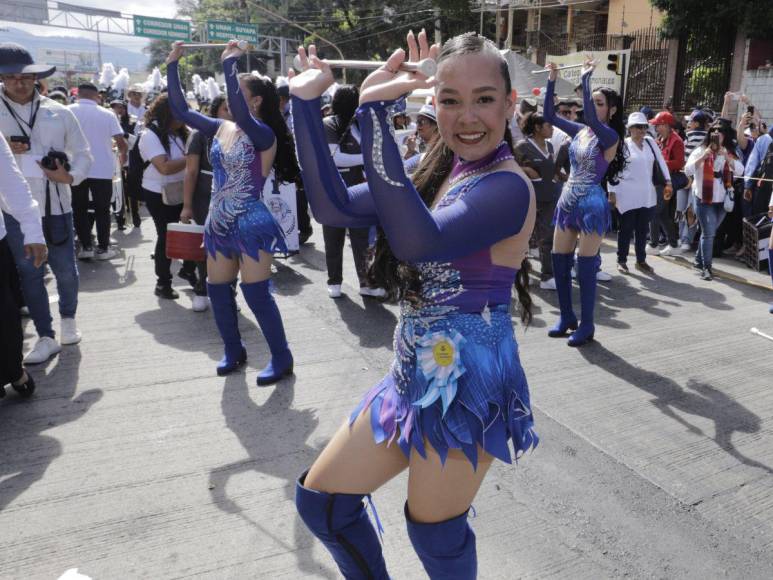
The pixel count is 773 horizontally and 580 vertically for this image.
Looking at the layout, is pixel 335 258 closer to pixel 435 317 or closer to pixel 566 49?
pixel 435 317

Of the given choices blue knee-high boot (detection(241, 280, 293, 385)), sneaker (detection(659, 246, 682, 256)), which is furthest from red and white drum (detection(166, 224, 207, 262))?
sneaker (detection(659, 246, 682, 256))

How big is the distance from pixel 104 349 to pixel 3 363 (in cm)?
120

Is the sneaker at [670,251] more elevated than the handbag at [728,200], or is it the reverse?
the handbag at [728,200]

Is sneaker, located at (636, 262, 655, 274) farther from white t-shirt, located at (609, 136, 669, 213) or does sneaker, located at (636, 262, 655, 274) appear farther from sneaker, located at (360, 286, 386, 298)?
sneaker, located at (360, 286, 386, 298)

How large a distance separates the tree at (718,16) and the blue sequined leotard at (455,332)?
19320 millimetres

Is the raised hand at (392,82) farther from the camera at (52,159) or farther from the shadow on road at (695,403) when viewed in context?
the camera at (52,159)

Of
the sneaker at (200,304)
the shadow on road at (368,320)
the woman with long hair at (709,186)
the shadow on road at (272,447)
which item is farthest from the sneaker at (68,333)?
the woman with long hair at (709,186)

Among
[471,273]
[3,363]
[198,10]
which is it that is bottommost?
[3,363]

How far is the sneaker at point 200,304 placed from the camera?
5.99 m

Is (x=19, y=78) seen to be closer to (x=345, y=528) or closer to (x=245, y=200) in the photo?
(x=245, y=200)

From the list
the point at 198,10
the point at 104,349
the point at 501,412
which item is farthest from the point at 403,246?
Result: the point at 198,10

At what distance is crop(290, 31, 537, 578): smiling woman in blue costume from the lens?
167 centimetres

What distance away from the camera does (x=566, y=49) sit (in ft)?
106

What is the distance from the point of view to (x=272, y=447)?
3.52 m
